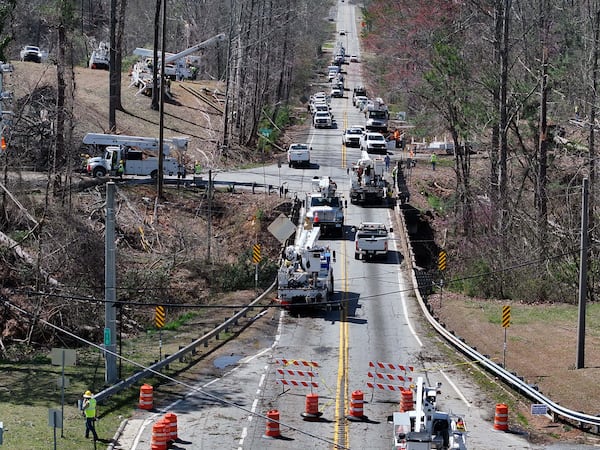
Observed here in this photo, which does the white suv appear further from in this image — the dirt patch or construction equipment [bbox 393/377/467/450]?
construction equipment [bbox 393/377/467/450]

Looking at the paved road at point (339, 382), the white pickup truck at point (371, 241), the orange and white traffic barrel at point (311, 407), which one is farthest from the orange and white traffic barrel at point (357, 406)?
the white pickup truck at point (371, 241)

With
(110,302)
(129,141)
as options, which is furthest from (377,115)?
(110,302)

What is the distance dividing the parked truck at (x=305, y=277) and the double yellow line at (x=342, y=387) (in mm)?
1419

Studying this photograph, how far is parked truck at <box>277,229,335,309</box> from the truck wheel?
23.0m

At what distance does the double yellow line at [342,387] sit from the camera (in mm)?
29422

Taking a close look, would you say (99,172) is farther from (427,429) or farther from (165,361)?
(427,429)

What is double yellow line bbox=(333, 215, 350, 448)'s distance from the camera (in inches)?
1158

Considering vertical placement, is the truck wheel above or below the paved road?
above

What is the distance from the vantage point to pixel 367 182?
66.6 metres

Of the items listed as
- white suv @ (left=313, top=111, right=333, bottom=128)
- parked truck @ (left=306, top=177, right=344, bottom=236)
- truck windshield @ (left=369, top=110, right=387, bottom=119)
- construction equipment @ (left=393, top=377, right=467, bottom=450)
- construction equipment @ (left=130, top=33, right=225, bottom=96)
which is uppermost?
construction equipment @ (left=130, top=33, right=225, bottom=96)

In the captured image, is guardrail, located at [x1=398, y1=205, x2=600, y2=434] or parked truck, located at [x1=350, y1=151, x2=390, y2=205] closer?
guardrail, located at [x1=398, y1=205, x2=600, y2=434]

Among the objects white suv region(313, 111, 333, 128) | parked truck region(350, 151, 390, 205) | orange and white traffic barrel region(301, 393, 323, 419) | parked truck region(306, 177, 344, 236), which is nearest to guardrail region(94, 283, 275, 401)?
orange and white traffic barrel region(301, 393, 323, 419)

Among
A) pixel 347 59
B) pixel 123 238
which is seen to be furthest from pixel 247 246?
pixel 347 59

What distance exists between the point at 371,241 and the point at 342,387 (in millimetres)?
20604
